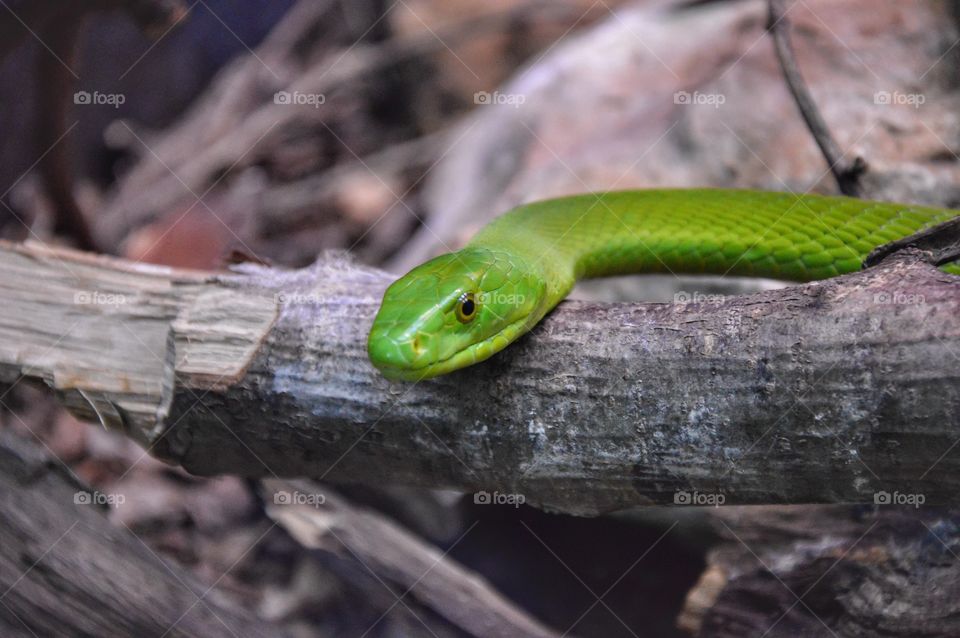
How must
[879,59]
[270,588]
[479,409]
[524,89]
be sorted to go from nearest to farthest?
[479,409]
[270,588]
[879,59]
[524,89]

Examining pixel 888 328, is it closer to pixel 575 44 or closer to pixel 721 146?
pixel 721 146

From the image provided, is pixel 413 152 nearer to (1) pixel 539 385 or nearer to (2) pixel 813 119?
(2) pixel 813 119

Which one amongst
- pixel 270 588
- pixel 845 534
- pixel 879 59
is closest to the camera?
pixel 845 534

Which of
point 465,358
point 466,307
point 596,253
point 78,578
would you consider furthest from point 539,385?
point 78,578

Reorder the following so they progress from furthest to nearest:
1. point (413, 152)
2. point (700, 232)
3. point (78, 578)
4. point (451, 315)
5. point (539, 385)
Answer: point (413, 152), point (700, 232), point (78, 578), point (451, 315), point (539, 385)

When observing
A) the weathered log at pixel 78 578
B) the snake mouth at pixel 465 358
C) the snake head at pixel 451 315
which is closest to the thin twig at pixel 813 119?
the snake head at pixel 451 315

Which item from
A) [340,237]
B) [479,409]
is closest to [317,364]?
[479,409]
